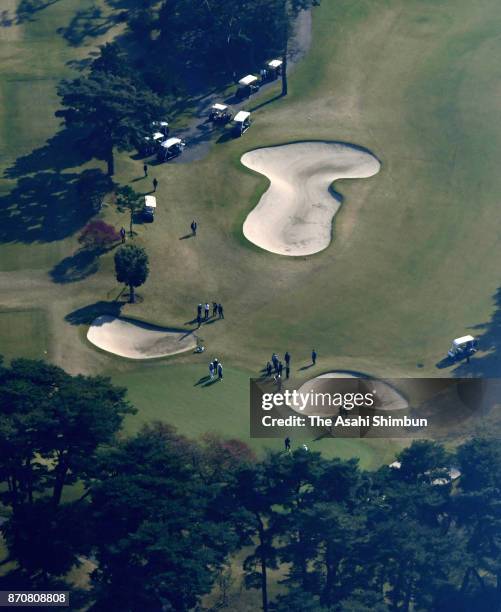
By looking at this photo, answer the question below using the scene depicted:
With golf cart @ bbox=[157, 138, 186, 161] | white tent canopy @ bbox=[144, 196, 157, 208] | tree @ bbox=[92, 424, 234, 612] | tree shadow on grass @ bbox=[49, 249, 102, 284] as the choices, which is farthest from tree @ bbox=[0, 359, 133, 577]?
golf cart @ bbox=[157, 138, 186, 161]

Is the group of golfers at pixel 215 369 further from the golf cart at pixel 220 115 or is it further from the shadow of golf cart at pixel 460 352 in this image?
the golf cart at pixel 220 115

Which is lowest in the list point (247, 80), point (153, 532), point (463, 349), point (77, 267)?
point (153, 532)

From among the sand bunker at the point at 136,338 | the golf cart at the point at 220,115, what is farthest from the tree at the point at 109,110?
the sand bunker at the point at 136,338

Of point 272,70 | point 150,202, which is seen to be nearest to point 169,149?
point 150,202

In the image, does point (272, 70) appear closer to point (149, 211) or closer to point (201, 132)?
point (201, 132)

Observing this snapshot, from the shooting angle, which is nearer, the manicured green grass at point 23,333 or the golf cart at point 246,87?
the manicured green grass at point 23,333

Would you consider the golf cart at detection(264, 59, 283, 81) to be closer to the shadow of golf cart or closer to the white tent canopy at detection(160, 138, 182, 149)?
the white tent canopy at detection(160, 138, 182, 149)
